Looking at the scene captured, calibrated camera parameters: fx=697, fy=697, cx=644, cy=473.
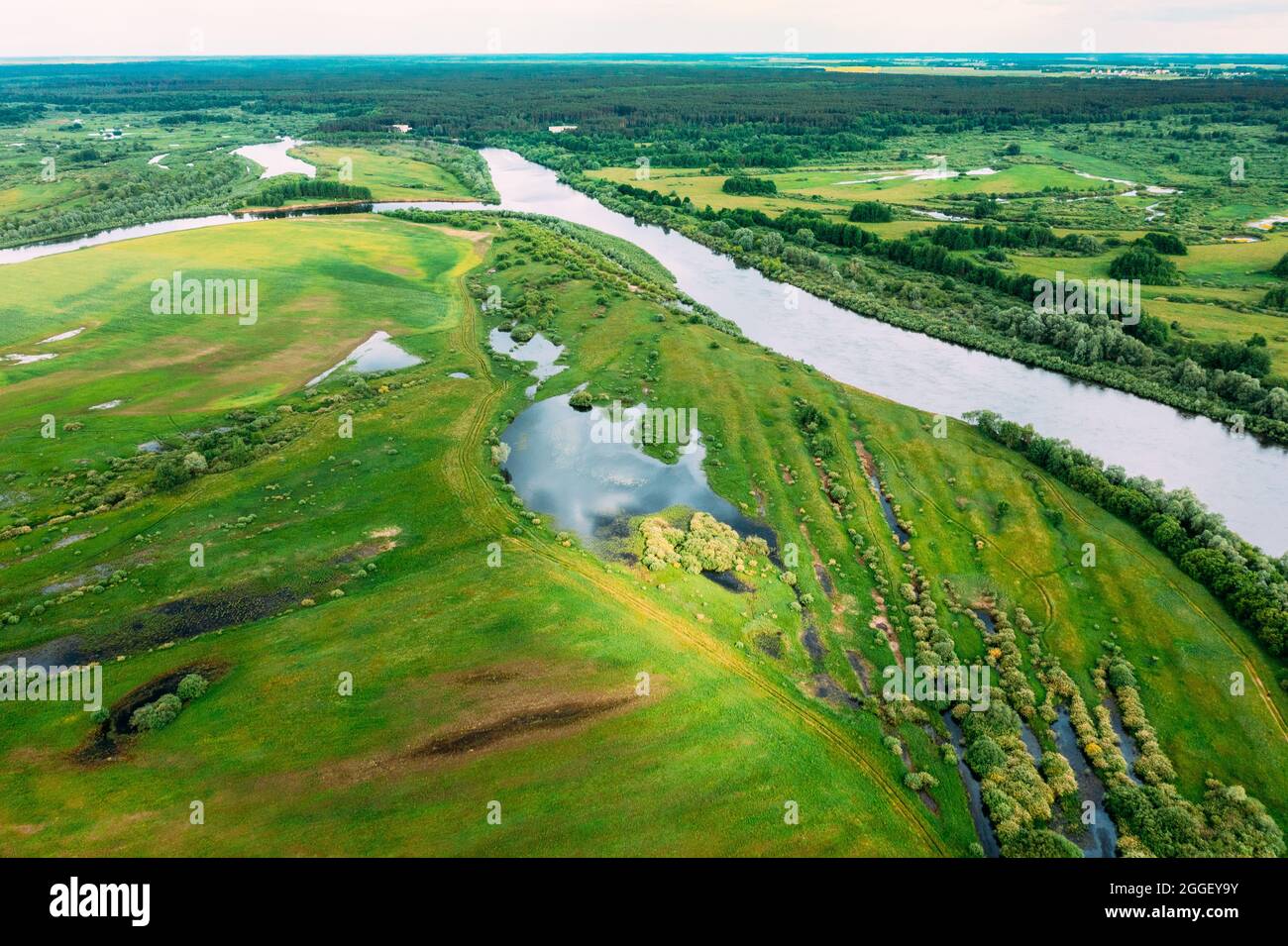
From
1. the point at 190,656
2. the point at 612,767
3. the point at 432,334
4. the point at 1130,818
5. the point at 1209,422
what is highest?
the point at 432,334

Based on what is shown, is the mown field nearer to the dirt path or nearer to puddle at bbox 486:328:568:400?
the dirt path

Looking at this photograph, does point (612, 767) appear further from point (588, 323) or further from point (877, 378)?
point (588, 323)

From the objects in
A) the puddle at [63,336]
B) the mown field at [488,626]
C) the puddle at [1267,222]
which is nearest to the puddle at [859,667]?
the mown field at [488,626]

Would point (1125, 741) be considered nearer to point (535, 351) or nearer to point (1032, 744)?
point (1032, 744)

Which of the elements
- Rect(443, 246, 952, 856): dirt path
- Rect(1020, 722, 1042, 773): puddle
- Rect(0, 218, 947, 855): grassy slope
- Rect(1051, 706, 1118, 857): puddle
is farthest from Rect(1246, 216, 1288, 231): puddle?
Rect(0, 218, 947, 855): grassy slope

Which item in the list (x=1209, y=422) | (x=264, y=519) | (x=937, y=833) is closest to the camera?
(x=937, y=833)
